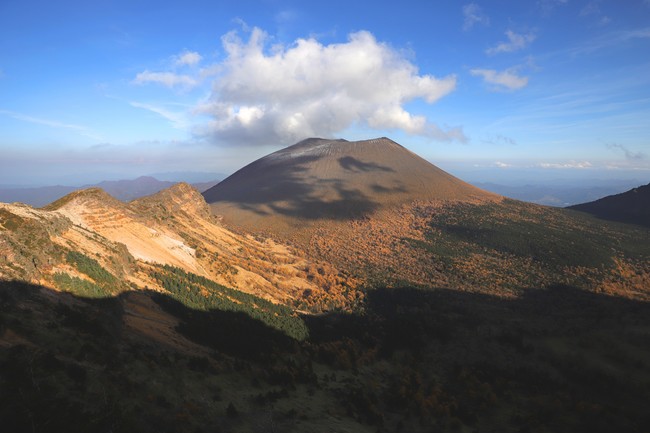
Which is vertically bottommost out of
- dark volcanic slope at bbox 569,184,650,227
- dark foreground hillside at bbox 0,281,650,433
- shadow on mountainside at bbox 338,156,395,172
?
dark foreground hillside at bbox 0,281,650,433

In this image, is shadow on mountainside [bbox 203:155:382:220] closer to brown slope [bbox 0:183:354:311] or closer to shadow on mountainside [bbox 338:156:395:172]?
shadow on mountainside [bbox 338:156:395:172]

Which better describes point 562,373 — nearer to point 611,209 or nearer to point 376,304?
point 376,304

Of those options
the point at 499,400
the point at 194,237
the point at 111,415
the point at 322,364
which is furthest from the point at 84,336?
the point at 194,237

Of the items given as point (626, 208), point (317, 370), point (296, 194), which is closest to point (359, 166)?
point (296, 194)

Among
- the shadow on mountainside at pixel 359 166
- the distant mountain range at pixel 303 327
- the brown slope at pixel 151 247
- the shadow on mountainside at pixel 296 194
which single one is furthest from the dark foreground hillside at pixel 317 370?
the shadow on mountainside at pixel 359 166

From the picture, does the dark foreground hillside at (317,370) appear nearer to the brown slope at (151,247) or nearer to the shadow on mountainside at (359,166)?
the brown slope at (151,247)

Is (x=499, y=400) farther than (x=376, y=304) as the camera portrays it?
No

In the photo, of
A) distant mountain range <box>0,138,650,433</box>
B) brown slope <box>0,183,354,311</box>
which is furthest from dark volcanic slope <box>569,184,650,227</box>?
brown slope <box>0,183,354,311</box>
